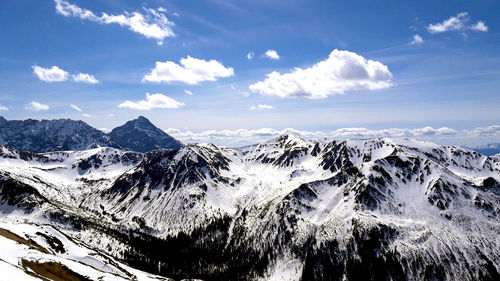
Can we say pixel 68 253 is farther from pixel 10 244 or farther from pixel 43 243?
pixel 10 244

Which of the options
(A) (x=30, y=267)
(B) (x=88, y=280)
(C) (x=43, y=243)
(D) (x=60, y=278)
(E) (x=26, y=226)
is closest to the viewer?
(A) (x=30, y=267)

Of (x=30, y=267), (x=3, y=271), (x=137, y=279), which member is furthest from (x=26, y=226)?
(x=3, y=271)

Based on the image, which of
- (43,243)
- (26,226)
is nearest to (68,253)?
(43,243)

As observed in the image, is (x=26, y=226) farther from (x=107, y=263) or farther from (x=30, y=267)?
(x=30, y=267)

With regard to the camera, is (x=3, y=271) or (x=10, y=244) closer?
(x=3, y=271)

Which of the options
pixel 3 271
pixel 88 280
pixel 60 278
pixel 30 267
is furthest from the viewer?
pixel 88 280

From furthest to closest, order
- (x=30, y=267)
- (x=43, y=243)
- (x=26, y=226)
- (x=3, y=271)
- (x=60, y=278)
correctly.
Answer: (x=26, y=226) → (x=43, y=243) → (x=60, y=278) → (x=30, y=267) → (x=3, y=271)

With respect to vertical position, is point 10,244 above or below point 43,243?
above

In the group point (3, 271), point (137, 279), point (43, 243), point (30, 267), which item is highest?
point (3, 271)

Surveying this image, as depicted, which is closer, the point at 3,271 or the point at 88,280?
the point at 3,271
